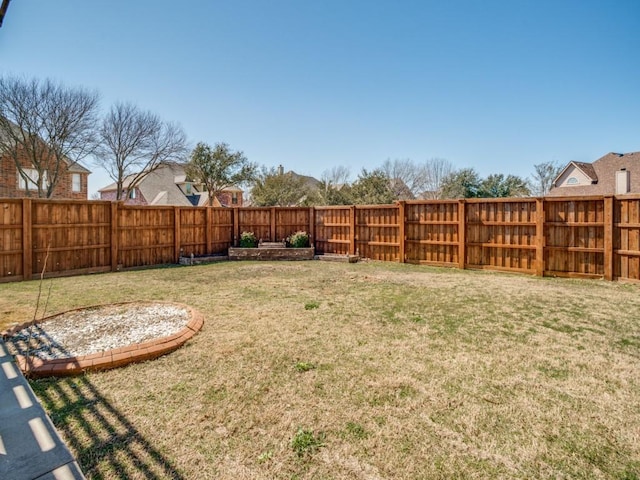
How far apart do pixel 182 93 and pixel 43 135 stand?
9.47m

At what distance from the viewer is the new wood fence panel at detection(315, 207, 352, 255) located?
11.6m

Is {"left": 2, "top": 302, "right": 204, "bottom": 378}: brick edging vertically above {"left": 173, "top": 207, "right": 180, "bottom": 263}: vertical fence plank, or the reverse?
{"left": 173, "top": 207, "right": 180, "bottom": 263}: vertical fence plank

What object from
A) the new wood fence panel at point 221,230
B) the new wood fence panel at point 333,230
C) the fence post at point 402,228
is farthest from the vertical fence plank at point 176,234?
the fence post at point 402,228

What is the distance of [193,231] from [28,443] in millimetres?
9727

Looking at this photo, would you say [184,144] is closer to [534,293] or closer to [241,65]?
[241,65]

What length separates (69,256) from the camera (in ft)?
27.5

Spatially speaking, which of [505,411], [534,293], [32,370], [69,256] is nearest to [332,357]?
[505,411]

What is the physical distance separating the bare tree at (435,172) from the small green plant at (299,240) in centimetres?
2166

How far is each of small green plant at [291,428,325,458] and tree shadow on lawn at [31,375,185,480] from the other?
0.67m

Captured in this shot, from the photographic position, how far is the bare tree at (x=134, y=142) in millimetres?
21125

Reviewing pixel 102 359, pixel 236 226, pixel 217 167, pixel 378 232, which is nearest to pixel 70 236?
pixel 236 226

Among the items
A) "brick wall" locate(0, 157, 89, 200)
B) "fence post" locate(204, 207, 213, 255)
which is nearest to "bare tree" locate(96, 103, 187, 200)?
"brick wall" locate(0, 157, 89, 200)

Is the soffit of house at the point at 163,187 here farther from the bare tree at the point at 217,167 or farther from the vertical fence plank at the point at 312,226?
the vertical fence plank at the point at 312,226

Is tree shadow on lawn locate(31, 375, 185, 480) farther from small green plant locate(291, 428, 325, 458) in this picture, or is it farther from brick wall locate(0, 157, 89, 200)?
brick wall locate(0, 157, 89, 200)
